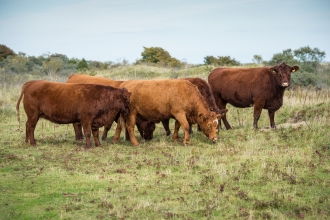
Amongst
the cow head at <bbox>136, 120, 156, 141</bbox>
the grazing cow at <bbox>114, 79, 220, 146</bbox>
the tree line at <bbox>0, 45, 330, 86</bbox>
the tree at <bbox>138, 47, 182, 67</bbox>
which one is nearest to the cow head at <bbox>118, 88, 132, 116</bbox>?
the grazing cow at <bbox>114, 79, 220, 146</bbox>

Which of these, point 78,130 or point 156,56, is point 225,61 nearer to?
point 156,56

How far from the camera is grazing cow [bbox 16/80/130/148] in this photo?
39.3 ft

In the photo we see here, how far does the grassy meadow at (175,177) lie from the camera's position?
701cm

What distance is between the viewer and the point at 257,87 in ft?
46.2

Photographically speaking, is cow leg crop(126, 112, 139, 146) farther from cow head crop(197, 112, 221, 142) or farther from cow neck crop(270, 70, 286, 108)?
cow neck crop(270, 70, 286, 108)

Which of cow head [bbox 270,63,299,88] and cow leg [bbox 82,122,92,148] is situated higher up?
cow head [bbox 270,63,299,88]

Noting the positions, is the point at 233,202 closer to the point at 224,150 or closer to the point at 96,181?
the point at 96,181

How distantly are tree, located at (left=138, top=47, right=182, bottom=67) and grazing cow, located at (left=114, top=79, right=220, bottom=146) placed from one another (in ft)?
123

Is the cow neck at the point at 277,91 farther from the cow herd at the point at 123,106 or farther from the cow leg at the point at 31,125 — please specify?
the cow leg at the point at 31,125

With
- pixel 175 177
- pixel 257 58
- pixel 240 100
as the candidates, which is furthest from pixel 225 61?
pixel 175 177

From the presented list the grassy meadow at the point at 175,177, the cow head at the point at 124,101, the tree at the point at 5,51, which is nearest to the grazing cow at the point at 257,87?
the grassy meadow at the point at 175,177

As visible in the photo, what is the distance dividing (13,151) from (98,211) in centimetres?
539

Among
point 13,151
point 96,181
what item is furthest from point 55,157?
point 96,181

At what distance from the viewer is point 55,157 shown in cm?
1070
